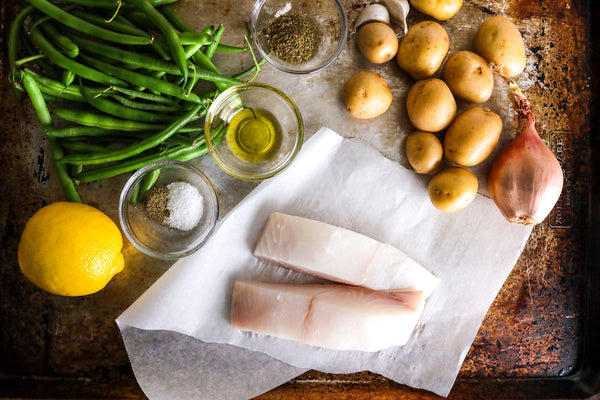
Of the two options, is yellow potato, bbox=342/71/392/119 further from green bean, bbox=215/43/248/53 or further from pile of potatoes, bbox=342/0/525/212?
green bean, bbox=215/43/248/53

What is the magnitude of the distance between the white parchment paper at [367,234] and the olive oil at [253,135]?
0.10 meters

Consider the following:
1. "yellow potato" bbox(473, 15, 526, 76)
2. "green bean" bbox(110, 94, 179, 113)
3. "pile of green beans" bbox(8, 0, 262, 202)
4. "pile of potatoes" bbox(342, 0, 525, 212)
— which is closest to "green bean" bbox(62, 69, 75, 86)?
"pile of green beans" bbox(8, 0, 262, 202)

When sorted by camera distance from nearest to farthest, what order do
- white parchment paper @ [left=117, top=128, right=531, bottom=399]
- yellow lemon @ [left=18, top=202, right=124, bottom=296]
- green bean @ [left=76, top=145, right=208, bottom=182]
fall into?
yellow lemon @ [left=18, top=202, right=124, bottom=296]
green bean @ [left=76, top=145, right=208, bottom=182]
white parchment paper @ [left=117, top=128, right=531, bottom=399]

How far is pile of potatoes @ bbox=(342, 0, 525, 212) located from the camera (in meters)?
1.39

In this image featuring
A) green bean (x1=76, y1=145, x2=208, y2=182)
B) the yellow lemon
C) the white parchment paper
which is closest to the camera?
the yellow lemon

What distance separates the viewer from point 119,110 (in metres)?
1.35

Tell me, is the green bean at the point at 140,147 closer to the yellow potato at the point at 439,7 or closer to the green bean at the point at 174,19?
the green bean at the point at 174,19

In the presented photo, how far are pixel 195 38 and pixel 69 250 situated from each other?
0.68 m

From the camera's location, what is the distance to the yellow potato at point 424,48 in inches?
55.1

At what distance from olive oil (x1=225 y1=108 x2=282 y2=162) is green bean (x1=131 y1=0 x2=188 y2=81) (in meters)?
0.25

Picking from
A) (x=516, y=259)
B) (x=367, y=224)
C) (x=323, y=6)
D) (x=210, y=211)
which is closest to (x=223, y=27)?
(x=323, y=6)

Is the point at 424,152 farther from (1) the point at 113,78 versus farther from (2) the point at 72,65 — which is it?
(2) the point at 72,65

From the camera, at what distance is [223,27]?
1438mm

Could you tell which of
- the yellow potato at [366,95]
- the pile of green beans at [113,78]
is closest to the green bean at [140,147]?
the pile of green beans at [113,78]
